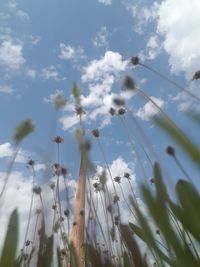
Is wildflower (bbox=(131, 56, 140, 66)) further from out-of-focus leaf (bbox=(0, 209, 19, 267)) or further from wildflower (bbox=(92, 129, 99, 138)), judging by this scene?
out-of-focus leaf (bbox=(0, 209, 19, 267))

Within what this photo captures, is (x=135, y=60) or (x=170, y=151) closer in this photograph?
(x=170, y=151)

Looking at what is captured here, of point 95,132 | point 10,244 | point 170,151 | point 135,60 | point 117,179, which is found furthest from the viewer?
point 117,179

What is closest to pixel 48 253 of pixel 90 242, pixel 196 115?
pixel 90 242

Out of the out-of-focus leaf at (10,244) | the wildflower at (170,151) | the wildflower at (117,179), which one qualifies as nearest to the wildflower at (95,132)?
the wildflower at (117,179)

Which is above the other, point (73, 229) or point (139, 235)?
point (73, 229)

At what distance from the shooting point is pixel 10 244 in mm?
902

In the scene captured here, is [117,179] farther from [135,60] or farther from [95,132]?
[135,60]

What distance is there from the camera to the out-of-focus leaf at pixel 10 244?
86 cm

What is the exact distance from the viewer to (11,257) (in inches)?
34.3

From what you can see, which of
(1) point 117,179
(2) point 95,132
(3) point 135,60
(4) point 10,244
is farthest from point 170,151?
(1) point 117,179

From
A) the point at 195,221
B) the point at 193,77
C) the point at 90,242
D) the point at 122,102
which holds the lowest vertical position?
the point at 195,221

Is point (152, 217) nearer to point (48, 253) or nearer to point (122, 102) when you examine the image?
point (48, 253)

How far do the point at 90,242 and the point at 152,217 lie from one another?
48 cm

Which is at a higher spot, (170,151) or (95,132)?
(95,132)
